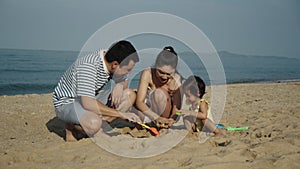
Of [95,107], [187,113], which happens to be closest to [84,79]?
[95,107]

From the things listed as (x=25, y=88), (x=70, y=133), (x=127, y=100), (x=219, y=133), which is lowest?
(x=25, y=88)

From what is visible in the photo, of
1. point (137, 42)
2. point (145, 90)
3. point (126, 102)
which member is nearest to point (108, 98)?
point (126, 102)

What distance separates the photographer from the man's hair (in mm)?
3027

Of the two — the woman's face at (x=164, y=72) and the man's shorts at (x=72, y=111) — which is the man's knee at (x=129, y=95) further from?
the man's shorts at (x=72, y=111)

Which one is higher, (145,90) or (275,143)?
(275,143)

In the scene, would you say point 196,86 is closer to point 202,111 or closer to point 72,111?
point 202,111

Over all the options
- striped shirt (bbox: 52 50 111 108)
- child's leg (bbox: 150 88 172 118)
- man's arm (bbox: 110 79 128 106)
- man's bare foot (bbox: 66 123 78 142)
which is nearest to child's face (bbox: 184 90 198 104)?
child's leg (bbox: 150 88 172 118)

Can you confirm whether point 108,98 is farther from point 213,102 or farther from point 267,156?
point 213,102

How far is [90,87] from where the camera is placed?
3.05 metres

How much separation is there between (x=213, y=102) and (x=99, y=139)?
341 cm

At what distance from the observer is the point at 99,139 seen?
125 inches

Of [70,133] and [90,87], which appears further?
[70,133]

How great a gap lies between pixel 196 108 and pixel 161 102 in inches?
16.8

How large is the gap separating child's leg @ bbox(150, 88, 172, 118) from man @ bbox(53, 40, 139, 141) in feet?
1.23
